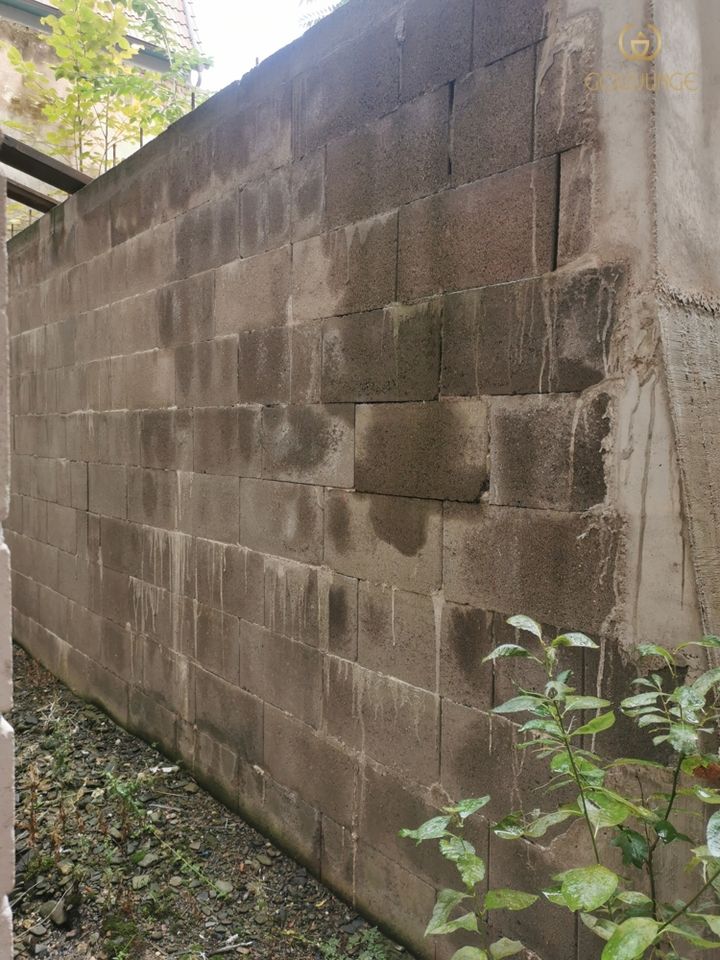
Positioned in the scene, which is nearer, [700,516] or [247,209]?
[700,516]

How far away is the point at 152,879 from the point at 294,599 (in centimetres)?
135

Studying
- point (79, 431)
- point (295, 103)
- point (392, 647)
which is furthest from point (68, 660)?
point (295, 103)

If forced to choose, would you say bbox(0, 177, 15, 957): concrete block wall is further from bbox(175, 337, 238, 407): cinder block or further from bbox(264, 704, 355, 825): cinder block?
bbox(175, 337, 238, 407): cinder block

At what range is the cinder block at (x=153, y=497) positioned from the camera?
4031 millimetres

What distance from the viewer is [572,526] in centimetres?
207

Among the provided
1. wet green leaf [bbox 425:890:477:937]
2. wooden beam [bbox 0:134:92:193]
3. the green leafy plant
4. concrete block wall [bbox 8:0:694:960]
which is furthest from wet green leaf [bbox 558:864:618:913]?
wooden beam [bbox 0:134:92:193]

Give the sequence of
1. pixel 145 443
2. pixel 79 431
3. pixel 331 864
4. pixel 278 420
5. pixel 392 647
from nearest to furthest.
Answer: pixel 392 647, pixel 331 864, pixel 278 420, pixel 145 443, pixel 79 431

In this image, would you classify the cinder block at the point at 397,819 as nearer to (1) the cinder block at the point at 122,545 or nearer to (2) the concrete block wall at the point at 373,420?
(2) the concrete block wall at the point at 373,420

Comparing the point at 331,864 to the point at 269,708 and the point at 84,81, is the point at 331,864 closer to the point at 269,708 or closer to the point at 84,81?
the point at 269,708

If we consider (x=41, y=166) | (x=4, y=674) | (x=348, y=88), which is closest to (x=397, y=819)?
(x=4, y=674)

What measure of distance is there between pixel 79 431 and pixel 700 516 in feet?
14.4

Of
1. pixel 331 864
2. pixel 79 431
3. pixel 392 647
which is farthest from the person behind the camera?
pixel 79 431

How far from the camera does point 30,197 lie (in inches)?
216

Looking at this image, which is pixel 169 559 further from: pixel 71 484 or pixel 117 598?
pixel 71 484
